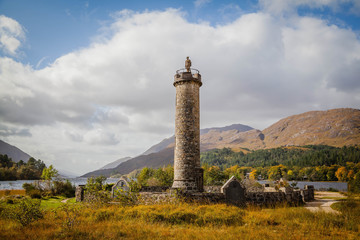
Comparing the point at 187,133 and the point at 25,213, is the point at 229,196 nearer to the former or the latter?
the point at 187,133

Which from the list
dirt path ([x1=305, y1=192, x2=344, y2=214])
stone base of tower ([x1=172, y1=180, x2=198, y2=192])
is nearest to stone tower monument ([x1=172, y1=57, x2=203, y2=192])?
stone base of tower ([x1=172, y1=180, x2=198, y2=192])

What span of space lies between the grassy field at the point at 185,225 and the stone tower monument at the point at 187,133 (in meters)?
6.08

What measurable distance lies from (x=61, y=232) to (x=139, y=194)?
7.02m

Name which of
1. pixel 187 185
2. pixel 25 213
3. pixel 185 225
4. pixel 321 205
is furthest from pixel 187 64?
pixel 25 213

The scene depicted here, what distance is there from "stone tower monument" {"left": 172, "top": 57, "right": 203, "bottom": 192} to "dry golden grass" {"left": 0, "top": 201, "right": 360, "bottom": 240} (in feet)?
19.4

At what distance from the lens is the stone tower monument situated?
69.0 feet

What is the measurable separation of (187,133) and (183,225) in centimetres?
998

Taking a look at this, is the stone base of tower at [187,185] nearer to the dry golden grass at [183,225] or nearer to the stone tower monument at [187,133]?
the stone tower monument at [187,133]

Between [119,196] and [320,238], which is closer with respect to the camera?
[320,238]

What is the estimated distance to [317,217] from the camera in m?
13.1

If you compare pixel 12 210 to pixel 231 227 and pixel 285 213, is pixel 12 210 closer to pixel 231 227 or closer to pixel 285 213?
pixel 231 227

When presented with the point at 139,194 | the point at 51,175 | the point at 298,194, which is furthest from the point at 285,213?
the point at 51,175

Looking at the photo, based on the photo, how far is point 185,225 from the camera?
40.7ft

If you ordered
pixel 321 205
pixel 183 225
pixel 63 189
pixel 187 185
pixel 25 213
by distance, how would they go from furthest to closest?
pixel 63 189 → pixel 187 185 → pixel 321 205 → pixel 183 225 → pixel 25 213
